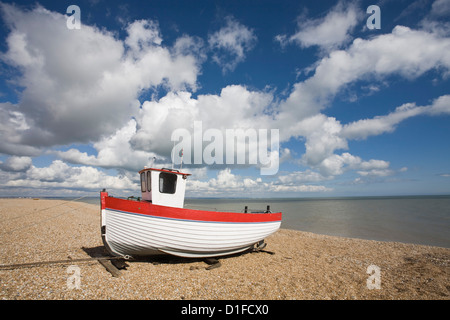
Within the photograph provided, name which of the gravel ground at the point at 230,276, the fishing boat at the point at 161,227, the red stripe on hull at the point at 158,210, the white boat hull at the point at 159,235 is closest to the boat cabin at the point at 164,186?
the fishing boat at the point at 161,227

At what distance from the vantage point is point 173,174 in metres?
8.54

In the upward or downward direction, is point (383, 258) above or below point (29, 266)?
below

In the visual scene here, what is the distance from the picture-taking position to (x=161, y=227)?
22.2 ft

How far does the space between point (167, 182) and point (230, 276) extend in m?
4.36

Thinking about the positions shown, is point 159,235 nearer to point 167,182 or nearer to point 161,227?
point 161,227

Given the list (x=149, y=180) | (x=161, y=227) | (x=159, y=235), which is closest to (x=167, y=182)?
(x=149, y=180)

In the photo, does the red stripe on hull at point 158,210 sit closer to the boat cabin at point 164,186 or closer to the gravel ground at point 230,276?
the boat cabin at point 164,186

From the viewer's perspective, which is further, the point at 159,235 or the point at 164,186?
the point at 164,186

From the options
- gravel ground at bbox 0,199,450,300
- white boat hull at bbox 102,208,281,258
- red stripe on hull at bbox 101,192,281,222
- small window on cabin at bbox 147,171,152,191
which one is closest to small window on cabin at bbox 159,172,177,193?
small window on cabin at bbox 147,171,152,191

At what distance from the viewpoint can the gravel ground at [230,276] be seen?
5.33 m

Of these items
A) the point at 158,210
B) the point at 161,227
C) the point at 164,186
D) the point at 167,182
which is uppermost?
the point at 167,182
